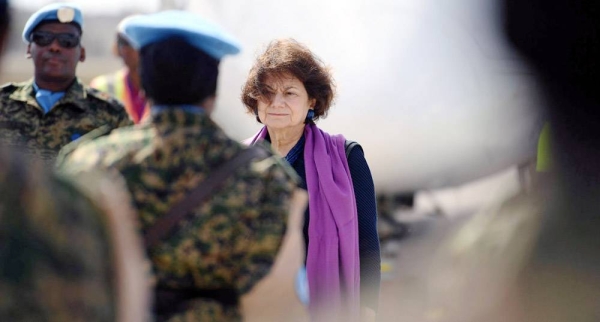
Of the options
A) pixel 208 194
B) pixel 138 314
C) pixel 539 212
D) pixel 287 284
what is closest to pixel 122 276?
pixel 138 314

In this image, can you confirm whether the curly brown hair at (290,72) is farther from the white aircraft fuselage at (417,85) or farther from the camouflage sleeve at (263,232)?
the camouflage sleeve at (263,232)

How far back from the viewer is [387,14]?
18.7 ft

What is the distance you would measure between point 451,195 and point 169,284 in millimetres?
3744

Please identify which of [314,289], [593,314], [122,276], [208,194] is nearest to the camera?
[122,276]

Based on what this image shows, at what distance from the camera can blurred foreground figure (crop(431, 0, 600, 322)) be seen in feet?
13.1

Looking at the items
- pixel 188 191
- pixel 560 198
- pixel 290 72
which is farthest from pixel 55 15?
pixel 188 191

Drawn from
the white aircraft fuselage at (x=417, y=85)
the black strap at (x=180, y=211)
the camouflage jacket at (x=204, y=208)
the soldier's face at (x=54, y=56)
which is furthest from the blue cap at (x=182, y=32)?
the white aircraft fuselage at (x=417, y=85)

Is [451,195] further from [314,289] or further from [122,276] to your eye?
[122,276]

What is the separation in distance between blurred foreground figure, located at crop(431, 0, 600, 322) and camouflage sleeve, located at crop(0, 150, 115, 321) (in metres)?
2.91

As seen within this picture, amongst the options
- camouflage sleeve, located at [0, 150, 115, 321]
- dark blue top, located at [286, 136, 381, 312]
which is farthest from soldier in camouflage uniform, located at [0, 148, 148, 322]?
dark blue top, located at [286, 136, 381, 312]

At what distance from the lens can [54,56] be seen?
441cm

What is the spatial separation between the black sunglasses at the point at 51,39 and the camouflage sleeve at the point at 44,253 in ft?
10.4

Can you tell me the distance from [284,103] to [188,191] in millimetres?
1684

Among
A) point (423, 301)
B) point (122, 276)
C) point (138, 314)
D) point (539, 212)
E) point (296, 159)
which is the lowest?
point (423, 301)
